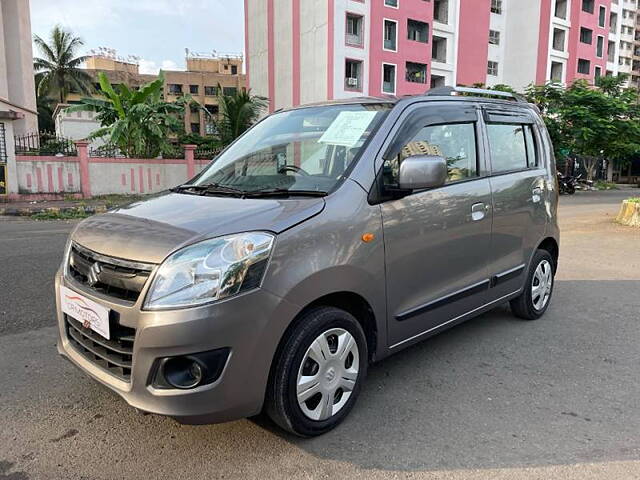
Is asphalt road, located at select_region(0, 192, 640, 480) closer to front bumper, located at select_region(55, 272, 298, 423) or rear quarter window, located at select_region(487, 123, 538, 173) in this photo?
front bumper, located at select_region(55, 272, 298, 423)

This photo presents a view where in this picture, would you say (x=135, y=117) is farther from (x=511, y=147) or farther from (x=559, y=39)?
(x=559, y=39)

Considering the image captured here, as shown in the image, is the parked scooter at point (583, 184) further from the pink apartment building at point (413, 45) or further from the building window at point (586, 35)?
the building window at point (586, 35)

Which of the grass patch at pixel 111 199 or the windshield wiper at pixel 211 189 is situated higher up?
the windshield wiper at pixel 211 189

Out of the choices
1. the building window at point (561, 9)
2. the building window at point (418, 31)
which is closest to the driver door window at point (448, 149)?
the building window at point (418, 31)

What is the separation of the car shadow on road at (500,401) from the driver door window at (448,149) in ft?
4.50

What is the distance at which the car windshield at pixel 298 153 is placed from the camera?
10.2ft

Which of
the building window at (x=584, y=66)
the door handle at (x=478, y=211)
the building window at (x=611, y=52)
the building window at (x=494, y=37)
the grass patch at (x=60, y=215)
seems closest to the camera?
the door handle at (x=478, y=211)

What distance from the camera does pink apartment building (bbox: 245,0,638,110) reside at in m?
31.5

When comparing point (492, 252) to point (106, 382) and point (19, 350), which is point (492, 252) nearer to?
point (106, 382)

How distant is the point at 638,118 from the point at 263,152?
2838cm

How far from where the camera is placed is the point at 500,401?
3252 millimetres

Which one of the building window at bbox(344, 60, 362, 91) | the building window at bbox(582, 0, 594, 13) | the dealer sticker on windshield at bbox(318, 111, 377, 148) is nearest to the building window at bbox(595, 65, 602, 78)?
the building window at bbox(582, 0, 594, 13)

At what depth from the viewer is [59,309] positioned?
117 inches

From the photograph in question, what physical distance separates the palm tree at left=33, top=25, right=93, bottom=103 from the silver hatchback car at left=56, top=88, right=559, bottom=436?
155 ft
